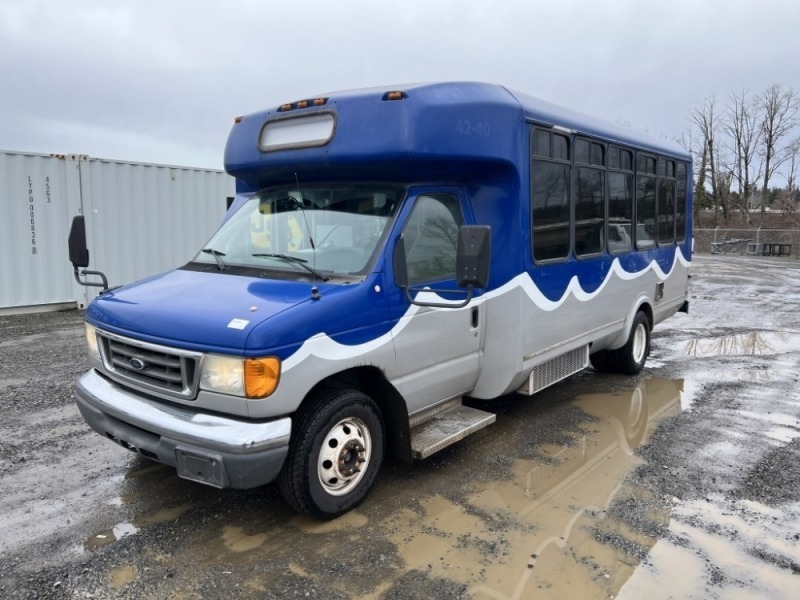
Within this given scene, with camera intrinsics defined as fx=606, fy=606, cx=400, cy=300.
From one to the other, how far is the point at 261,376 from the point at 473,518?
172 centimetres

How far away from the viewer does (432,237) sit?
4.38m

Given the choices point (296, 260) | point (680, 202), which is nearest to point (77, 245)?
point (296, 260)

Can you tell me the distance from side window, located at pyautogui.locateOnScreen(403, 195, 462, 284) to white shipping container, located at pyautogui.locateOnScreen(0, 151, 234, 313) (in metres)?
9.71

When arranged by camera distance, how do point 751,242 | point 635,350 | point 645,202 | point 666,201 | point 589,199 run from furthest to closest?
point 751,242 → point 666,201 → point 635,350 → point 645,202 → point 589,199

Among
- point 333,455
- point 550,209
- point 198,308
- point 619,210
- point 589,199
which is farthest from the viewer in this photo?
point 619,210

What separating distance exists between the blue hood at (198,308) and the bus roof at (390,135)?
3.43ft

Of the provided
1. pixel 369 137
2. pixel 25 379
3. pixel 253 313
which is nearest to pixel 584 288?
pixel 369 137

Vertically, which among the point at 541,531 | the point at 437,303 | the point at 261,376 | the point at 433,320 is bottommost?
the point at 541,531

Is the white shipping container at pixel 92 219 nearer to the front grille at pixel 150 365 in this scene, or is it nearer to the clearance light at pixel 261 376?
the front grille at pixel 150 365

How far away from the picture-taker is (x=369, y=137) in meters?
4.17

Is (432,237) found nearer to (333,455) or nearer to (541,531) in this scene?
(333,455)

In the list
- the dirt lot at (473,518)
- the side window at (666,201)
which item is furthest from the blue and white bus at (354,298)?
the side window at (666,201)

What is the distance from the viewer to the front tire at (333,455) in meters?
3.59

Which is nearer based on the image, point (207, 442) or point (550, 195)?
point (207, 442)
